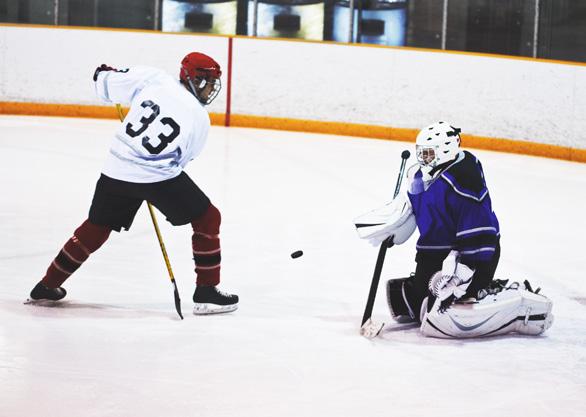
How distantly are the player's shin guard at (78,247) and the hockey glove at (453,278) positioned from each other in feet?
4.13

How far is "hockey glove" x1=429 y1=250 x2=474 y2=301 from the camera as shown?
382 centimetres

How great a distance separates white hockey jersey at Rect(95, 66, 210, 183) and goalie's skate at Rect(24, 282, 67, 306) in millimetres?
546

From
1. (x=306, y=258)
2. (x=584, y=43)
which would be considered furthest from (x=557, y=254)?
(x=584, y=43)

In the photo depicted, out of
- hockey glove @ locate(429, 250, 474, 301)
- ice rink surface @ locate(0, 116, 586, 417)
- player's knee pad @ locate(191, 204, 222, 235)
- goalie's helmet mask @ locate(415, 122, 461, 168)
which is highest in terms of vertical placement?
goalie's helmet mask @ locate(415, 122, 461, 168)

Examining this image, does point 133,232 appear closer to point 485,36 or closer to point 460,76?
point 460,76

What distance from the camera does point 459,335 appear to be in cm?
402

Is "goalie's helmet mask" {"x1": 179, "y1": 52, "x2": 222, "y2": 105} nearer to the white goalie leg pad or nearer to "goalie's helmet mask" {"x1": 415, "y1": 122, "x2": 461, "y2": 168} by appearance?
"goalie's helmet mask" {"x1": 415, "y1": 122, "x2": 461, "y2": 168}

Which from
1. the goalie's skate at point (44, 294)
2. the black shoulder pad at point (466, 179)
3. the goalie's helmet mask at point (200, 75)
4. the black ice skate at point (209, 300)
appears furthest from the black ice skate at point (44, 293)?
the black shoulder pad at point (466, 179)

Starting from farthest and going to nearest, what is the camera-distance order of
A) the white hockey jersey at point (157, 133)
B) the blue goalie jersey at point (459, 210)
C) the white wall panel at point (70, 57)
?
the white wall panel at point (70, 57) → the white hockey jersey at point (157, 133) → the blue goalie jersey at point (459, 210)

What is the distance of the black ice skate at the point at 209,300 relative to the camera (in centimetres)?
425

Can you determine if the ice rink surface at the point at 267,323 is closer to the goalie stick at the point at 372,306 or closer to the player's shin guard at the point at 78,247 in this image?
the goalie stick at the point at 372,306

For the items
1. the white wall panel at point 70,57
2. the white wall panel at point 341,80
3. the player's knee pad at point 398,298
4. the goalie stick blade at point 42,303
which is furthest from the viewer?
the white wall panel at point 70,57

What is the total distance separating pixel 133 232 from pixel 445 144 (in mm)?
2392

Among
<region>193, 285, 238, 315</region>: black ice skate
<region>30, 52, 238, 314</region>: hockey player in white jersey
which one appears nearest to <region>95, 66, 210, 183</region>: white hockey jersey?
<region>30, 52, 238, 314</region>: hockey player in white jersey
